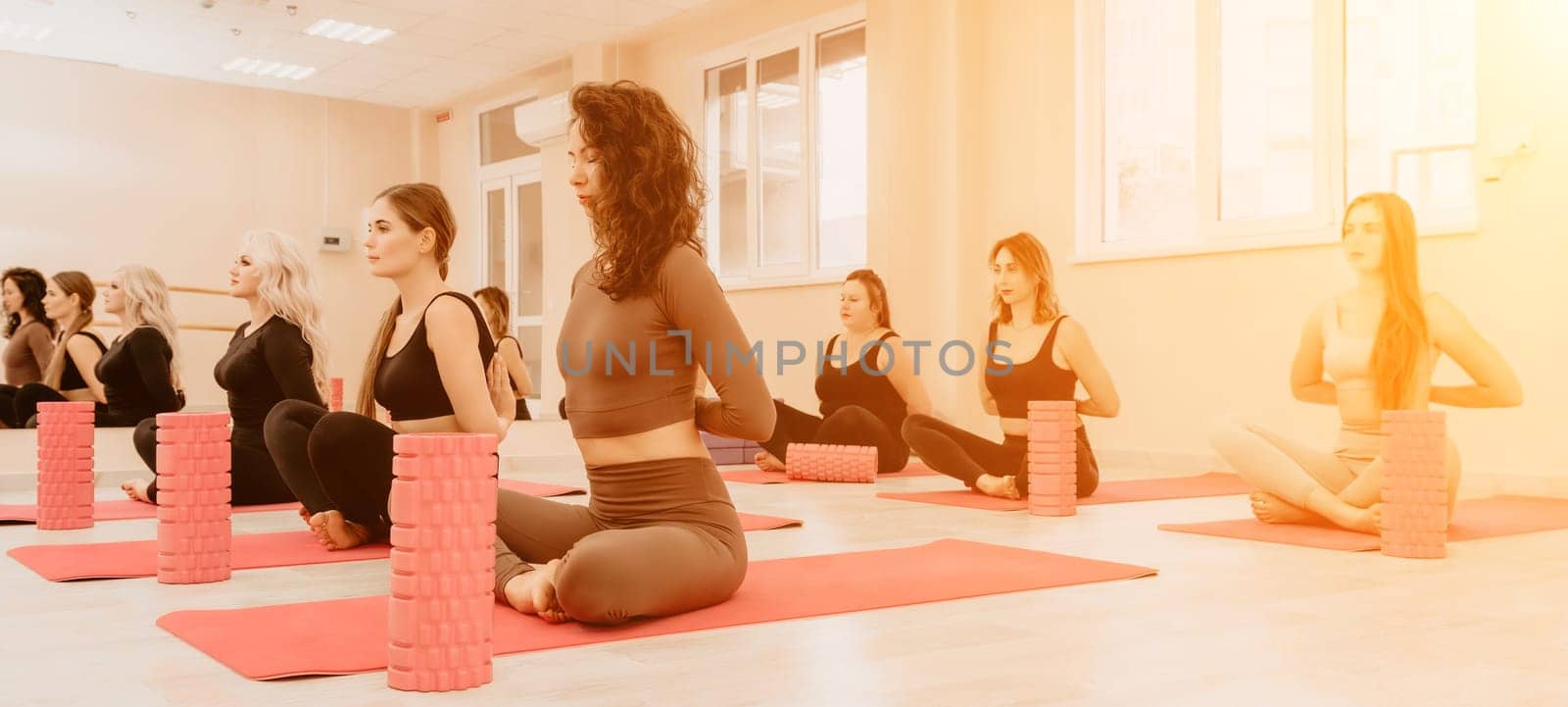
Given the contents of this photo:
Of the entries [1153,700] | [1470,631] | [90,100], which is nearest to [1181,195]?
[1470,631]

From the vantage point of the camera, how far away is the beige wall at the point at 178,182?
657cm

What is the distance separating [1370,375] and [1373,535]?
440 mm

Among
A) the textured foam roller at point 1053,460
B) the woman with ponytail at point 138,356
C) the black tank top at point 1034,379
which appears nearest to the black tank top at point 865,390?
the black tank top at point 1034,379

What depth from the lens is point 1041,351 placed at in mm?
4133

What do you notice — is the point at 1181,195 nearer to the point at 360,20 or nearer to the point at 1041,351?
the point at 1041,351

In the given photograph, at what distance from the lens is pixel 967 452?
450 centimetres

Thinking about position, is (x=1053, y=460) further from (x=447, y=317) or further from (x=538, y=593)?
(x=538, y=593)

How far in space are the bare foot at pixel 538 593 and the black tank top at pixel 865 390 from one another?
3222mm

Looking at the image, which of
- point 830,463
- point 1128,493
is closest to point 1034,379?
point 1128,493

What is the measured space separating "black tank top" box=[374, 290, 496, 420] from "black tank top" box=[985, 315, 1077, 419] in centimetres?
207

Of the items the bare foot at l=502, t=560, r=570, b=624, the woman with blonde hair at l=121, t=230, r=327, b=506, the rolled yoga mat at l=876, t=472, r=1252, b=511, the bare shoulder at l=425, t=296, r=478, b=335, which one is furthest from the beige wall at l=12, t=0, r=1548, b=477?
the bare foot at l=502, t=560, r=570, b=624

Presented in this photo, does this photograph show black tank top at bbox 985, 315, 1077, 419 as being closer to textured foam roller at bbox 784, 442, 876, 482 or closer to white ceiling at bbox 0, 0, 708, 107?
textured foam roller at bbox 784, 442, 876, 482

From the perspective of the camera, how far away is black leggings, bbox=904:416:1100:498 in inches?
171

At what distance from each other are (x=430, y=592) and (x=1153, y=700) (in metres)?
0.95
